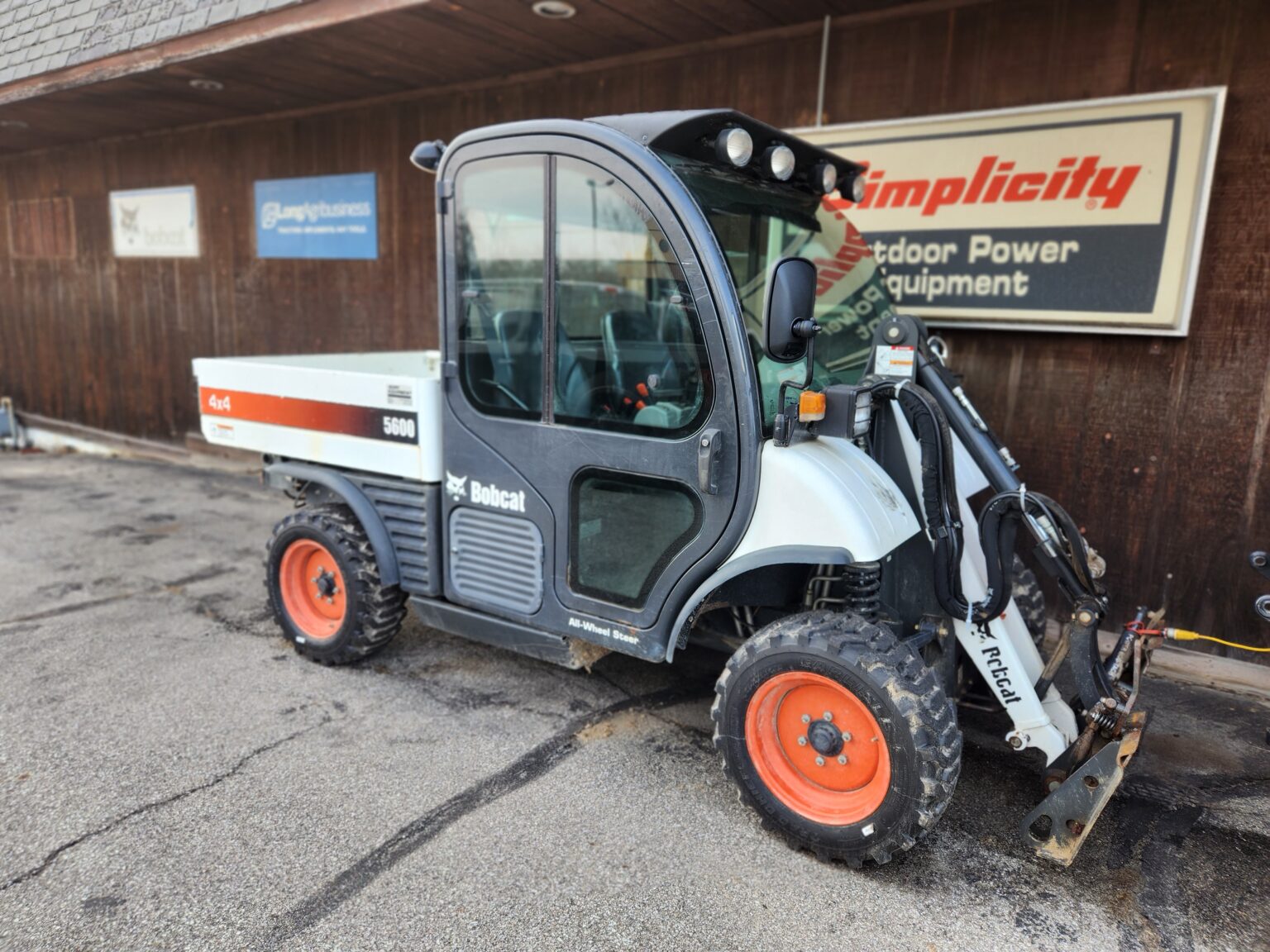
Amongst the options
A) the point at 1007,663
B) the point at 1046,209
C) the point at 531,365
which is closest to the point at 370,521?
the point at 531,365

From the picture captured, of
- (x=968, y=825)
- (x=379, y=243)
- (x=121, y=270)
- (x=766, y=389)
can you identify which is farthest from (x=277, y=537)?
(x=121, y=270)

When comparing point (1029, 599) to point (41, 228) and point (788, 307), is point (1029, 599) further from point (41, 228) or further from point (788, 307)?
point (41, 228)

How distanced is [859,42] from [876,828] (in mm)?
4153

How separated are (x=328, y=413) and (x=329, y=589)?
2.69 ft

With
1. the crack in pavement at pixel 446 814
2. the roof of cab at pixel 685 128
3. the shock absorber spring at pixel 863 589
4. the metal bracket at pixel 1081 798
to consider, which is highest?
the roof of cab at pixel 685 128

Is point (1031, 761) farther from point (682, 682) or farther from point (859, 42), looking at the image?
point (859, 42)

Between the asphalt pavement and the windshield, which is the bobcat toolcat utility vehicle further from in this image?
the asphalt pavement

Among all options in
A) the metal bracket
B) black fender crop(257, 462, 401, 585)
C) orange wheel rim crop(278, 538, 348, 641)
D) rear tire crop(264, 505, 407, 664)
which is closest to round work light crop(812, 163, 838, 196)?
the metal bracket

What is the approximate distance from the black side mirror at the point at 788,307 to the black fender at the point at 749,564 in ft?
1.97

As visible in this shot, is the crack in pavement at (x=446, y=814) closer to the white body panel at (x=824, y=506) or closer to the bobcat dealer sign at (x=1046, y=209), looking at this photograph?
the white body panel at (x=824, y=506)

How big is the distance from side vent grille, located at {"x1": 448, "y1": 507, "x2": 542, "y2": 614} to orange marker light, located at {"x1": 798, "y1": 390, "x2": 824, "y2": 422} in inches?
44.8

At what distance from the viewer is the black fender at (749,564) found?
8.39ft

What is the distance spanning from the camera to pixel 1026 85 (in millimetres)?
4301

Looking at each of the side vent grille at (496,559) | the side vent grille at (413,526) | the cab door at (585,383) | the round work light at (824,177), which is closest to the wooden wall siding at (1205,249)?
the round work light at (824,177)
